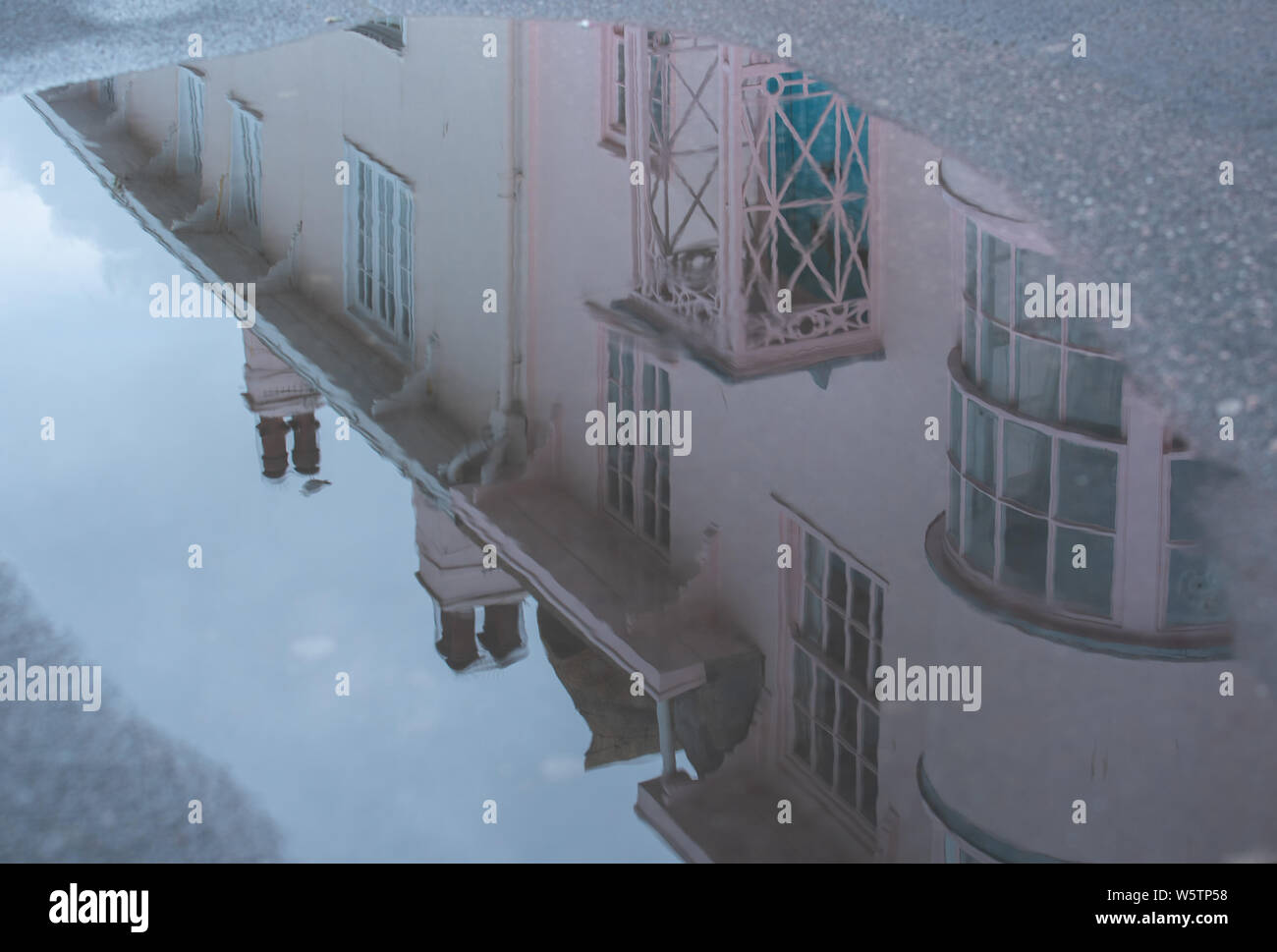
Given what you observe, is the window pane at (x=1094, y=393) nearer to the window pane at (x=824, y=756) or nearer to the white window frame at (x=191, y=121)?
the window pane at (x=824, y=756)

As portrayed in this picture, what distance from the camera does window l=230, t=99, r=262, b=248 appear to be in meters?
5.44

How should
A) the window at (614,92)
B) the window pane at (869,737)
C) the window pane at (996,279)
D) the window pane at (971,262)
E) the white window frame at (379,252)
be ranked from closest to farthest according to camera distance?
1. the window pane at (869,737)
2. the window pane at (996,279)
3. the window pane at (971,262)
4. the white window frame at (379,252)
5. the window at (614,92)

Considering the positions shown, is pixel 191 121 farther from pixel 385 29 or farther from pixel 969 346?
pixel 969 346

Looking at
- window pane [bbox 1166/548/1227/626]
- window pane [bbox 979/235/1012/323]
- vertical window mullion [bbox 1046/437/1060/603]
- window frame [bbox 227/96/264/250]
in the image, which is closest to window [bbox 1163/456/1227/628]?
window pane [bbox 1166/548/1227/626]

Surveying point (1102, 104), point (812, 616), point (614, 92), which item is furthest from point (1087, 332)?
point (614, 92)

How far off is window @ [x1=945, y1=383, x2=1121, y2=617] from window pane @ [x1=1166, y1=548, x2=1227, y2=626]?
13 cm

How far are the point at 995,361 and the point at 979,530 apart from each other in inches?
30.4

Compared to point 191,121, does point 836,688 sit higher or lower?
lower

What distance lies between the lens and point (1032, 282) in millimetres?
4207

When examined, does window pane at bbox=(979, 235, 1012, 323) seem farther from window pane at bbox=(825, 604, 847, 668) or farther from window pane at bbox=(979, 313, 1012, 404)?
window pane at bbox=(825, 604, 847, 668)

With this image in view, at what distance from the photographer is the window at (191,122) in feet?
20.2

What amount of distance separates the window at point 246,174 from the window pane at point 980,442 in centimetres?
253

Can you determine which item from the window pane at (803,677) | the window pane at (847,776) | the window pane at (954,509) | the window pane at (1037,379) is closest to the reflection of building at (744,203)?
the window pane at (1037,379)

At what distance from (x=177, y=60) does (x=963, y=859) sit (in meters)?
5.96
